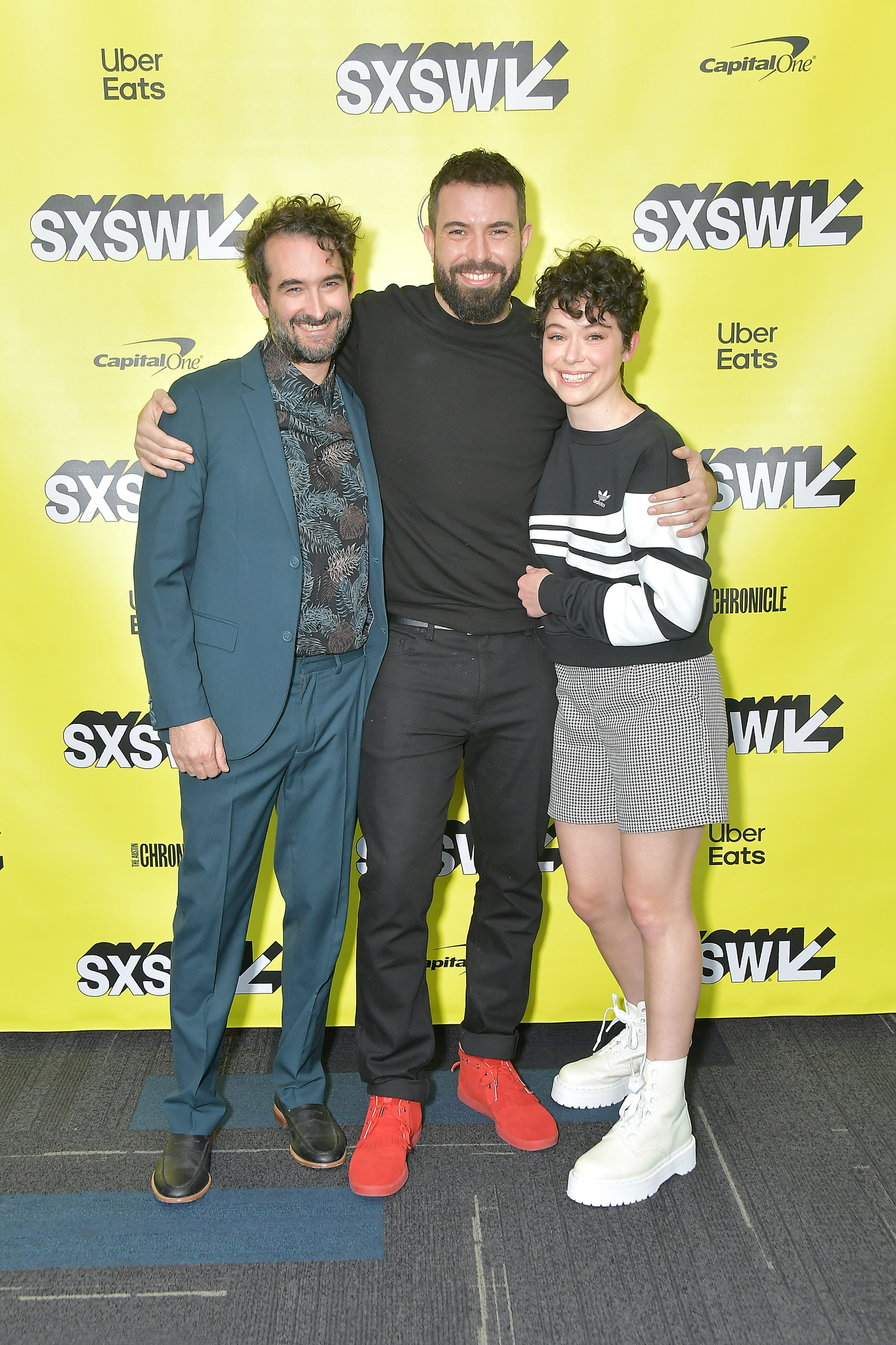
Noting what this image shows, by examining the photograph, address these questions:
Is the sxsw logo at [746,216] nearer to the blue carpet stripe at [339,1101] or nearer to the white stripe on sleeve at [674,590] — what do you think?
the white stripe on sleeve at [674,590]

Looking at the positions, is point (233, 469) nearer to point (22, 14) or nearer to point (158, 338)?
point (158, 338)

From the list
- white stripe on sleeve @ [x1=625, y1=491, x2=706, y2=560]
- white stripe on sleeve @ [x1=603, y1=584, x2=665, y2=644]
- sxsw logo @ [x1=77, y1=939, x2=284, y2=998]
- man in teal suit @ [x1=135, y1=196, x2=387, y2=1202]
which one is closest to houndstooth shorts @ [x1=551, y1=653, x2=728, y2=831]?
white stripe on sleeve @ [x1=603, y1=584, x2=665, y2=644]

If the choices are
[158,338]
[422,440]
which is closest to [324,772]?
[422,440]

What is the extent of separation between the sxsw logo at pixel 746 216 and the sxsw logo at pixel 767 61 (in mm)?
225

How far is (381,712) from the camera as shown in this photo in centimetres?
216

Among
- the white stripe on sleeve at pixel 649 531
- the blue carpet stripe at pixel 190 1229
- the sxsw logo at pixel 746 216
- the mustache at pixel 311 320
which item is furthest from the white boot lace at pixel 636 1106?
the sxsw logo at pixel 746 216

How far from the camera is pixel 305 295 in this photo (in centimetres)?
196

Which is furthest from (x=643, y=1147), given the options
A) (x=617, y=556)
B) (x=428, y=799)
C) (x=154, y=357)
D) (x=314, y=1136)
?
(x=154, y=357)

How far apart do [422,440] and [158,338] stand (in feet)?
2.60

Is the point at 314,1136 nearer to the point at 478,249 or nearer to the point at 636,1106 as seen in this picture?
the point at 636,1106

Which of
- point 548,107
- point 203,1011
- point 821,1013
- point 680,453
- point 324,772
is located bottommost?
point 821,1013

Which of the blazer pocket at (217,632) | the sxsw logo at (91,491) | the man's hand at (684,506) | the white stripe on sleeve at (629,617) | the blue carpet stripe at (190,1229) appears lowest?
the blue carpet stripe at (190,1229)

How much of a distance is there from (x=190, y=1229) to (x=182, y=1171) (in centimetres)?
11

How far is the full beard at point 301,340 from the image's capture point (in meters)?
1.96
